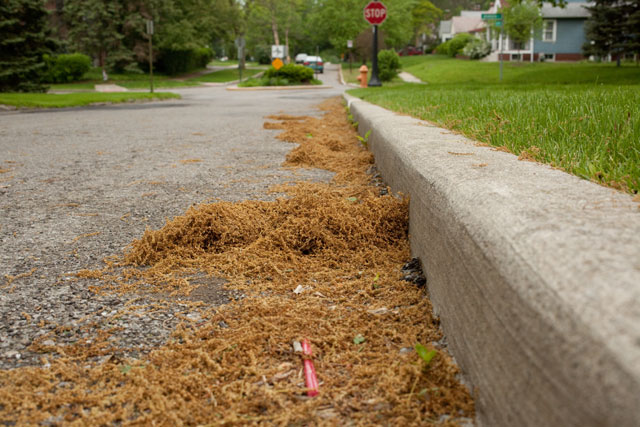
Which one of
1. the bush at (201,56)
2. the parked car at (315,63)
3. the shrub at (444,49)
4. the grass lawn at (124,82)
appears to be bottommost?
the grass lawn at (124,82)

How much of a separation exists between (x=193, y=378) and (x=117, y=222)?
2.10 metres

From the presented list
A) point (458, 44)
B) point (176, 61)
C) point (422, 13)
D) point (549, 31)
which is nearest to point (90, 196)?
point (176, 61)

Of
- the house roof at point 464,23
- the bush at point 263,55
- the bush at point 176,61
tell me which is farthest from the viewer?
the house roof at point 464,23

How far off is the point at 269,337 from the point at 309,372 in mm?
279

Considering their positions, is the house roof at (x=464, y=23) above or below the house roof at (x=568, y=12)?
above

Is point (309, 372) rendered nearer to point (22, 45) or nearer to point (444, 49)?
point (22, 45)

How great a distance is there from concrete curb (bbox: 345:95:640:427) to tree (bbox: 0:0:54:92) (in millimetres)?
22453

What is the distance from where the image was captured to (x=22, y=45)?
20922 mm

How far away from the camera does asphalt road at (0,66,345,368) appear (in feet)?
6.87

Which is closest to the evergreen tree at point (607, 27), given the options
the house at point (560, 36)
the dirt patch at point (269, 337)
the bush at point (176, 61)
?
the house at point (560, 36)

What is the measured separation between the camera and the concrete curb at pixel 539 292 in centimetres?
84

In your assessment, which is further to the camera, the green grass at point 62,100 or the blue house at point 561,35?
the blue house at point 561,35

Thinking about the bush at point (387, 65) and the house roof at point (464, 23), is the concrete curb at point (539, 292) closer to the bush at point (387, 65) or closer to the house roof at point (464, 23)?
the bush at point (387, 65)

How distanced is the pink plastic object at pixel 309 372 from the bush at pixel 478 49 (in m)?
48.7
